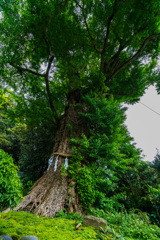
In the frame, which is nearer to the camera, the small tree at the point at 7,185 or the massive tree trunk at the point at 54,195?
the small tree at the point at 7,185

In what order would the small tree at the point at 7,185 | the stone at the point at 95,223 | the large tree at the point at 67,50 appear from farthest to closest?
the large tree at the point at 67,50 < the stone at the point at 95,223 < the small tree at the point at 7,185

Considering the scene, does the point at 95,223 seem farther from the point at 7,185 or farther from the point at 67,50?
the point at 67,50

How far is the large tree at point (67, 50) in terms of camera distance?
3.71m

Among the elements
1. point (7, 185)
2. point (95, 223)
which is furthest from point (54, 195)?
point (7, 185)

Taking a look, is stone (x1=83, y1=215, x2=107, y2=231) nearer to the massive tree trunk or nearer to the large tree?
the massive tree trunk

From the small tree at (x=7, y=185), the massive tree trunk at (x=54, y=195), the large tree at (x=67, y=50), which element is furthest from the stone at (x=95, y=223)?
the small tree at (x=7, y=185)

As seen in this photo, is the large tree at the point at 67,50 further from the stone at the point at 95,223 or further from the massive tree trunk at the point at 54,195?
the stone at the point at 95,223

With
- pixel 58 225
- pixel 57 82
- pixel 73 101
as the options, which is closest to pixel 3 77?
pixel 57 82

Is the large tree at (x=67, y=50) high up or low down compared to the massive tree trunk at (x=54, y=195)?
up

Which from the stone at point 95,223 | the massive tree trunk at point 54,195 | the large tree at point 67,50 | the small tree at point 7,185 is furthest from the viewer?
the large tree at point 67,50

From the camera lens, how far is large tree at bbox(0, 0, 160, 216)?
3.71 metres

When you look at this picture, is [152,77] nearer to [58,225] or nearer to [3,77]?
[58,225]

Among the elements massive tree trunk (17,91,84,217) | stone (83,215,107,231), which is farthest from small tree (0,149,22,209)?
massive tree trunk (17,91,84,217)

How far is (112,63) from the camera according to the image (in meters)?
6.71
